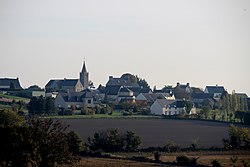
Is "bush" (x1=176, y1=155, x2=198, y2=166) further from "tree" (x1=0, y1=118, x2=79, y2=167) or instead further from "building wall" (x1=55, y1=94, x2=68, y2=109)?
"building wall" (x1=55, y1=94, x2=68, y2=109)

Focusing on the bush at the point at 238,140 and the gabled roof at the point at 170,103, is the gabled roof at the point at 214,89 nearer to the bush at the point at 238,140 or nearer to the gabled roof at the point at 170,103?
the gabled roof at the point at 170,103

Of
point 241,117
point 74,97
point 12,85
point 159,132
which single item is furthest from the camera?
point 12,85

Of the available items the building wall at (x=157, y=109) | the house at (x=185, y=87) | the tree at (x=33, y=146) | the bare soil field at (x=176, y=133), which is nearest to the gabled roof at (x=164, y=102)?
the building wall at (x=157, y=109)

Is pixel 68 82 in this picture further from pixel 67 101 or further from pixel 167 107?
pixel 167 107

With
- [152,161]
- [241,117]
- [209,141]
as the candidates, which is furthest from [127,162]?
[241,117]

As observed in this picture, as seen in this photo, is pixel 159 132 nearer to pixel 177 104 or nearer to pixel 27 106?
pixel 27 106

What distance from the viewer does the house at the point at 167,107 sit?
94.8 meters

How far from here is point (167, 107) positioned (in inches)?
3797

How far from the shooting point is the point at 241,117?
75188 millimetres

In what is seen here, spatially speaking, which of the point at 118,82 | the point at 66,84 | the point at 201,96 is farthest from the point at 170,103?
the point at 118,82

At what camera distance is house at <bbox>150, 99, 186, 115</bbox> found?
94750mm

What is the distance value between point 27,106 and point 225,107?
36335 millimetres

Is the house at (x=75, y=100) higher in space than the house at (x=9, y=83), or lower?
lower

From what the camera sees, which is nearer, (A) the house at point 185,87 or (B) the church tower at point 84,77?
(A) the house at point 185,87
